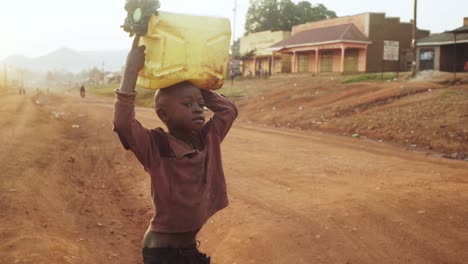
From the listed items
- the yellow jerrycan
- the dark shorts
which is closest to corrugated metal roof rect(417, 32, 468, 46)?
the yellow jerrycan

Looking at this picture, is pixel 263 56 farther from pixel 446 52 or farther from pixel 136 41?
pixel 136 41

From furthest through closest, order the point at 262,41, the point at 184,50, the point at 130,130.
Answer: the point at 262,41, the point at 184,50, the point at 130,130

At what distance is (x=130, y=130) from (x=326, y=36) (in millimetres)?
36463

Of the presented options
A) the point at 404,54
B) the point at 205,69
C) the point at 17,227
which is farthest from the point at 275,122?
the point at 404,54

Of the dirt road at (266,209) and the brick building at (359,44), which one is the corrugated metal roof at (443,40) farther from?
the dirt road at (266,209)

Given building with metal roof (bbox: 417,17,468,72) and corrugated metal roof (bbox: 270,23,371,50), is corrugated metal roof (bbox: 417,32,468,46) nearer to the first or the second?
building with metal roof (bbox: 417,17,468,72)

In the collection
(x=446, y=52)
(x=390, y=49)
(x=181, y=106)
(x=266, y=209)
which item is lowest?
(x=266, y=209)

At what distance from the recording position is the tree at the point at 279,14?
6331 centimetres

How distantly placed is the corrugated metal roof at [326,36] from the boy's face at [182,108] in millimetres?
33305

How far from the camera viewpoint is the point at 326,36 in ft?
121

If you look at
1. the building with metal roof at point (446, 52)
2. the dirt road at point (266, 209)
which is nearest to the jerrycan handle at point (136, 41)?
the dirt road at point (266, 209)

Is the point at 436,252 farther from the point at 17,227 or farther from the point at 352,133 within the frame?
the point at 352,133

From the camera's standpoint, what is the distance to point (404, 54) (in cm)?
3566

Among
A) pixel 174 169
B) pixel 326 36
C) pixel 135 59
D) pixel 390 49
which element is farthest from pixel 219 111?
pixel 326 36
